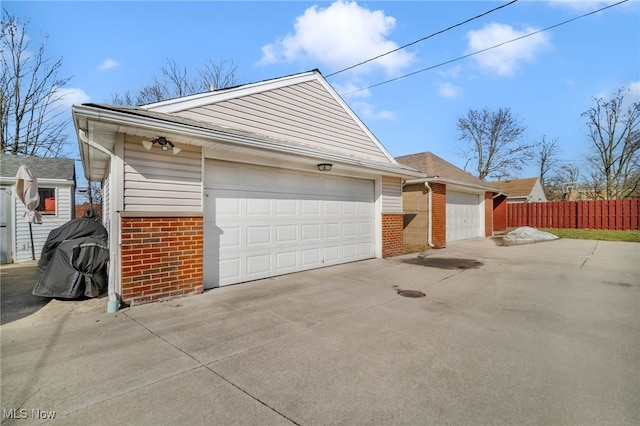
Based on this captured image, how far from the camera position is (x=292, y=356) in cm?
291

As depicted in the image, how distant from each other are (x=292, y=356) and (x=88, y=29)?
8.03 m

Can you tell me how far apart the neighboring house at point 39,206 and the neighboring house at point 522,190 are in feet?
97.3

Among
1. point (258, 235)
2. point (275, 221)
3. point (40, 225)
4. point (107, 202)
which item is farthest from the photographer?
point (40, 225)

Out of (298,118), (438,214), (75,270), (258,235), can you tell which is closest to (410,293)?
(258,235)

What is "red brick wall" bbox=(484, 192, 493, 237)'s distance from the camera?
15555mm

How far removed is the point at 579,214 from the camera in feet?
60.7

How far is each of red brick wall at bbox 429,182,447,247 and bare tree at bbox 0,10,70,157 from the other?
19.8 meters

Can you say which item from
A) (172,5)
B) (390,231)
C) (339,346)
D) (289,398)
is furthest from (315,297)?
(172,5)

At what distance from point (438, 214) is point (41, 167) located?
1527 centimetres

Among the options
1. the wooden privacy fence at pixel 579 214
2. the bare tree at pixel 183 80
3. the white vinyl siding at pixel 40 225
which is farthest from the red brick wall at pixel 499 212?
the white vinyl siding at pixel 40 225

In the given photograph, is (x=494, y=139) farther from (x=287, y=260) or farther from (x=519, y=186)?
(x=287, y=260)

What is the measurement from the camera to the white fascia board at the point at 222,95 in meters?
5.04

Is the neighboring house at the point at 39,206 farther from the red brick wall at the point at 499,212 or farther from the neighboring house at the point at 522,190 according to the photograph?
the neighboring house at the point at 522,190

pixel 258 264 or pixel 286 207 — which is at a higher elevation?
pixel 286 207
